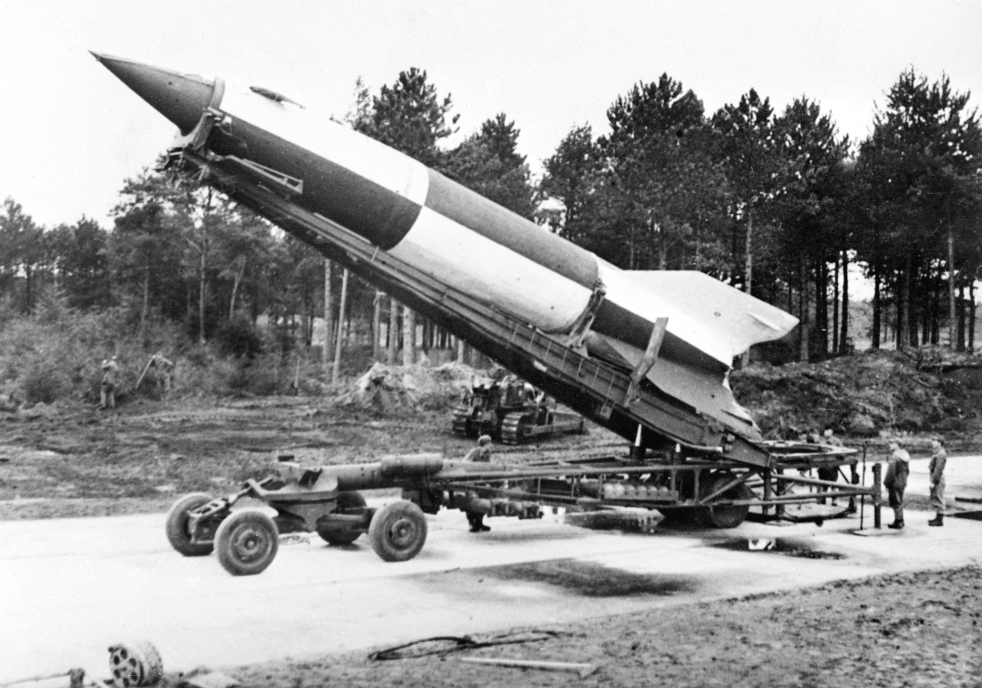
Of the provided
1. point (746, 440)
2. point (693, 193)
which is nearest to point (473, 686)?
point (746, 440)

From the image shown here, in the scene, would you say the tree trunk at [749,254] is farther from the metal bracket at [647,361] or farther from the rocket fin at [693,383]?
the metal bracket at [647,361]

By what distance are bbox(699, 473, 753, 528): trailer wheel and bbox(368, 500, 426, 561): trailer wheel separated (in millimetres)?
3511

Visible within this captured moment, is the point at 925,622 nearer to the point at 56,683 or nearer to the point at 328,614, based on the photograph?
the point at 328,614

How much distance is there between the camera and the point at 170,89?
22.6 ft

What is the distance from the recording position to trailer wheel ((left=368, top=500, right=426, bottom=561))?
7.50 m

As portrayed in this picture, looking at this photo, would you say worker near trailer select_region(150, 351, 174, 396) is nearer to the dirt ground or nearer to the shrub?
the shrub

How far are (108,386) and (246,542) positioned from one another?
15.5 m

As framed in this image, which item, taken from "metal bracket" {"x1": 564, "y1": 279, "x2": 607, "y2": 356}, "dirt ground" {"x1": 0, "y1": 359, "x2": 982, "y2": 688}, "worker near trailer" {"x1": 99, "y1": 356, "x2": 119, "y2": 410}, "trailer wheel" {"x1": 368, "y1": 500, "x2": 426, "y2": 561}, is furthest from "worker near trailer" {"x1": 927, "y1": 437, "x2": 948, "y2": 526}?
"worker near trailer" {"x1": 99, "y1": 356, "x2": 119, "y2": 410}

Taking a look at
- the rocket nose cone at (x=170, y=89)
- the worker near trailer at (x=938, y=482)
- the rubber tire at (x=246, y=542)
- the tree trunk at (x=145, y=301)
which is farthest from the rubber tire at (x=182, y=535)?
the tree trunk at (x=145, y=301)

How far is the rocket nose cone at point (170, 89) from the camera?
265 inches

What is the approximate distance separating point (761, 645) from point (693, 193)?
25.6m

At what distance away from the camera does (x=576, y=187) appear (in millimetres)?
39469

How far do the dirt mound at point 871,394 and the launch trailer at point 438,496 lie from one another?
12.3 meters

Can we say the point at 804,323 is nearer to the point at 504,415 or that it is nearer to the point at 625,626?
the point at 504,415
